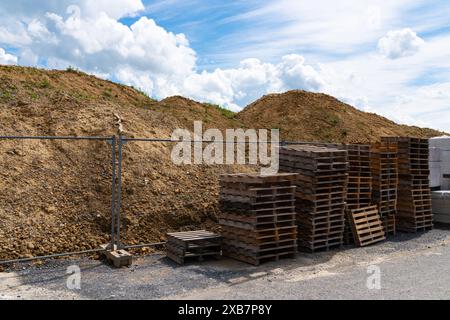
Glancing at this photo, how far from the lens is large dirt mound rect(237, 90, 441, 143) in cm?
2800

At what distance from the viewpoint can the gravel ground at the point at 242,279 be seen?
27.7ft

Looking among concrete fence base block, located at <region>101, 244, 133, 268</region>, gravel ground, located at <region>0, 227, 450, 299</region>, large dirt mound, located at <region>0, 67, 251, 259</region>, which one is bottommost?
gravel ground, located at <region>0, 227, 450, 299</region>

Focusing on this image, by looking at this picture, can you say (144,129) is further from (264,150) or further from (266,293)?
(266,293)

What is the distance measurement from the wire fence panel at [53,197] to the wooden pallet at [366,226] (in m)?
6.76

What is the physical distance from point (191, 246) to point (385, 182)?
7.04 m

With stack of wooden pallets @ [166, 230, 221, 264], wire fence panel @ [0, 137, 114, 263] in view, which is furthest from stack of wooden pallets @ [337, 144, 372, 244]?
wire fence panel @ [0, 137, 114, 263]

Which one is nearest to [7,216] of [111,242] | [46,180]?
[46,180]

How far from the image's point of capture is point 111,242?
10891 millimetres

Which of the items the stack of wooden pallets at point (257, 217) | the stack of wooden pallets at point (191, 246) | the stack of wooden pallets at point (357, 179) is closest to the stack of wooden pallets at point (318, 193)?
the stack of wooden pallets at point (357, 179)

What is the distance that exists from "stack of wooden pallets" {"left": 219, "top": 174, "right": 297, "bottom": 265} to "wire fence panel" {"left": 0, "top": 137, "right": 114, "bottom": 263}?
9.94 ft

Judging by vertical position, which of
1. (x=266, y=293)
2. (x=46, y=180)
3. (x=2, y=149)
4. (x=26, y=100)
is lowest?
(x=266, y=293)

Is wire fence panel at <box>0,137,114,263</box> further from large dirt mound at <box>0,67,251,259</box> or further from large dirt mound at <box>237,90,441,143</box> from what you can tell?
large dirt mound at <box>237,90,441,143</box>

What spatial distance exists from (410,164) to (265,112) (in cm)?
1626

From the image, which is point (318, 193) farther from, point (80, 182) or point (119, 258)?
point (80, 182)
